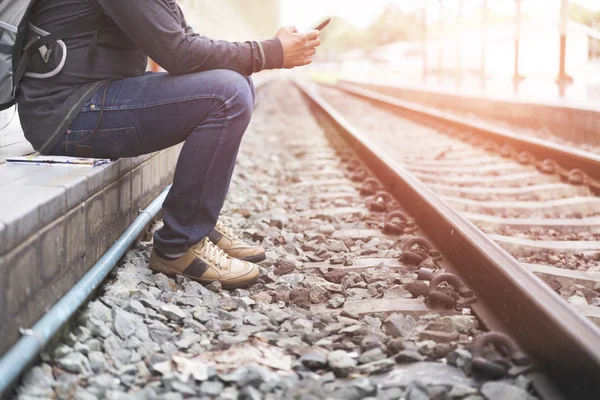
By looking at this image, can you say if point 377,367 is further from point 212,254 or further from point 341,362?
point 212,254

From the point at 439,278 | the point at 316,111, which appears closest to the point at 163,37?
the point at 439,278

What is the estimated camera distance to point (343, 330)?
2.31 metres

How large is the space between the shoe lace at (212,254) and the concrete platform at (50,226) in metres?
0.40

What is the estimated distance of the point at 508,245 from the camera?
3.64m

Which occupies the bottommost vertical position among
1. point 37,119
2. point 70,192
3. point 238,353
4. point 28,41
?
point 238,353

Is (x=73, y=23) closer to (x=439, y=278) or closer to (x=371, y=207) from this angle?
(x=439, y=278)

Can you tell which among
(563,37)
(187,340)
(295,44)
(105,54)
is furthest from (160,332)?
(563,37)

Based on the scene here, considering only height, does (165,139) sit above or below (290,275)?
above

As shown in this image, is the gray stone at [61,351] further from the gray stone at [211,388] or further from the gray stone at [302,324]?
the gray stone at [302,324]

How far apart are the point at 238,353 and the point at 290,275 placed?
0.85 meters

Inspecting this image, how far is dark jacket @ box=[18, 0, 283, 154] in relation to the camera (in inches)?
99.9

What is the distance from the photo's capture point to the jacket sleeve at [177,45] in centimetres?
250

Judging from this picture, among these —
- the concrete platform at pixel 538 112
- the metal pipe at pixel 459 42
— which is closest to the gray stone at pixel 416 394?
the concrete platform at pixel 538 112

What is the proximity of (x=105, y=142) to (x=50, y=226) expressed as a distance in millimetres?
749
